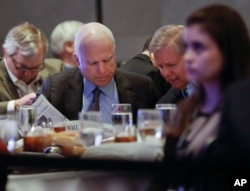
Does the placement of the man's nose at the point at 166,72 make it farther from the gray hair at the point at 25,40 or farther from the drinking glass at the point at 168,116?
the gray hair at the point at 25,40

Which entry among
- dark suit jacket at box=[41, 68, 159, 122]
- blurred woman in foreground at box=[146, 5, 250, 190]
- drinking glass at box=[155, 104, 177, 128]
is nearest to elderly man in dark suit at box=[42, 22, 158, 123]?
dark suit jacket at box=[41, 68, 159, 122]

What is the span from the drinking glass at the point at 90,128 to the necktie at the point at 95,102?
63 centimetres

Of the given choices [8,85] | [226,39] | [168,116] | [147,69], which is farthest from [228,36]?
[8,85]

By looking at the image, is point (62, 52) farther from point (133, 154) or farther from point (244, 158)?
point (244, 158)

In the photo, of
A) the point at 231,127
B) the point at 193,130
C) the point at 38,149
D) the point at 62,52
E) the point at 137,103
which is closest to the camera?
the point at 231,127

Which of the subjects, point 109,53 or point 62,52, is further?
point 62,52

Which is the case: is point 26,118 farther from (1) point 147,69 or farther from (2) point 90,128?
(1) point 147,69

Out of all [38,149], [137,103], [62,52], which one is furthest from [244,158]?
[62,52]

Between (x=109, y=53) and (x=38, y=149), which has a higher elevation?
(x=109, y=53)

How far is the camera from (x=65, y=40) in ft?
18.7

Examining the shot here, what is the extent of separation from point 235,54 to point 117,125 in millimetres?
1127

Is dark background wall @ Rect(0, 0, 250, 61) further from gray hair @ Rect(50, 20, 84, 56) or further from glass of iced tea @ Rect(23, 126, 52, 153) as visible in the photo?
glass of iced tea @ Rect(23, 126, 52, 153)

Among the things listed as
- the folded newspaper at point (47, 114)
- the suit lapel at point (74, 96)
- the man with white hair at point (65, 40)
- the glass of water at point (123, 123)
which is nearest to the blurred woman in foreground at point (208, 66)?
Answer: the glass of water at point (123, 123)

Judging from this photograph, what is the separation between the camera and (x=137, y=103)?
329cm
